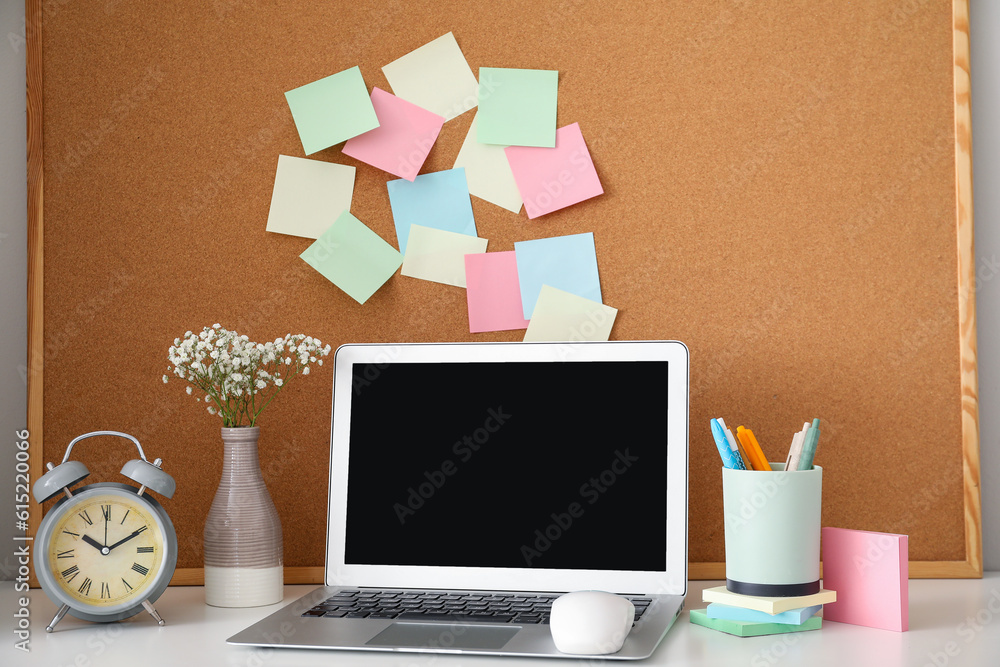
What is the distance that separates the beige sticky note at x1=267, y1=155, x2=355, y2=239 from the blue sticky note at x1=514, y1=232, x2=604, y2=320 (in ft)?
0.76

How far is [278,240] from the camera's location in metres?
0.98

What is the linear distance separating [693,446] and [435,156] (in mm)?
473

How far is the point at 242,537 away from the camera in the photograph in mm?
830

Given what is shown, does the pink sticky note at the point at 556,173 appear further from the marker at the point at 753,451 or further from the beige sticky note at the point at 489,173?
the marker at the point at 753,451

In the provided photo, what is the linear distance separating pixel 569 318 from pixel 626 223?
14 cm

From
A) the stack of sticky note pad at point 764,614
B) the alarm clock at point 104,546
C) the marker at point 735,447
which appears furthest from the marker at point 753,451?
the alarm clock at point 104,546

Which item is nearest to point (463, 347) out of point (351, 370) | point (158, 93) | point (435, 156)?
point (351, 370)

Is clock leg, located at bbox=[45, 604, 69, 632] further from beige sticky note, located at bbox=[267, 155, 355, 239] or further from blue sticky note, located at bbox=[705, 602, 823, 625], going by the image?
blue sticky note, located at bbox=[705, 602, 823, 625]

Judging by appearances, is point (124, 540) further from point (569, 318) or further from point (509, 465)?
point (569, 318)

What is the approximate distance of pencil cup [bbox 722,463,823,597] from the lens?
703 mm

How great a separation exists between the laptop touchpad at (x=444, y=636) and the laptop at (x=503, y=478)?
0.13 ft

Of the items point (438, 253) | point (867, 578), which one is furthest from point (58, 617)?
point (867, 578)

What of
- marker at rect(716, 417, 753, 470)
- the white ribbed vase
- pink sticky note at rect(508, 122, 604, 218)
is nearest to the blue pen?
marker at rect(716, 417, 753, 470)

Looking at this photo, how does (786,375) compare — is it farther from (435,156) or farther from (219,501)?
(219,501)
